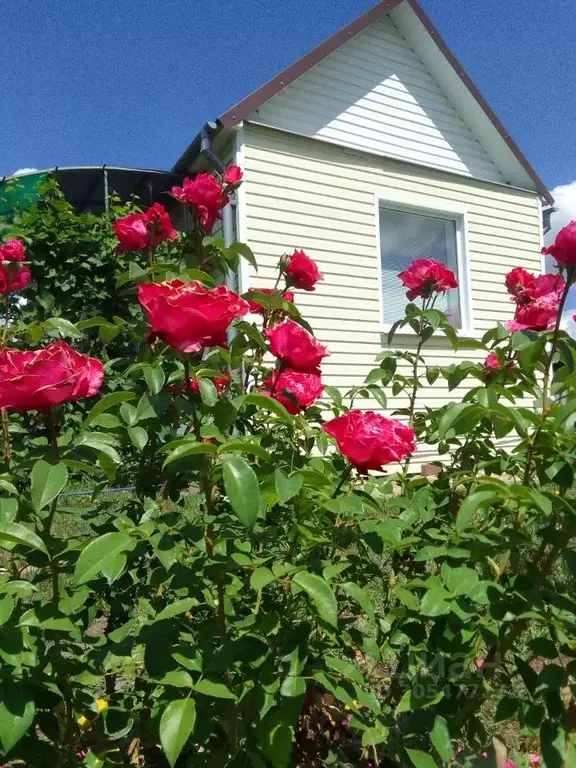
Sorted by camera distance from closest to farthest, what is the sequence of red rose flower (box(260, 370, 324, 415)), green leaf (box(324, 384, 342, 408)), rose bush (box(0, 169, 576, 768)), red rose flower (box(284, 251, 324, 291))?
rose bush (box(0, 169, 576, 768)) → red rose flower (box(260, 370, 324, 415)) → green leaf (box(324, 384, 342, 408)) → red rose flower (box(284, 251, 324, 291))

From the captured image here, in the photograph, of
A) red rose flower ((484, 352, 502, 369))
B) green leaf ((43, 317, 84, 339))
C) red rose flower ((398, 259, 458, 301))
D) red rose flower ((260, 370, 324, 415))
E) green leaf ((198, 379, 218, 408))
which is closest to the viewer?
green leaf ((198, 379, 218, 408))

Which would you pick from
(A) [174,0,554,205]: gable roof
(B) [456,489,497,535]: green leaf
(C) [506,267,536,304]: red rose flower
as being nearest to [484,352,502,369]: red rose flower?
(C) [506,267,536,304]: red rose flower

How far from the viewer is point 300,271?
5.65ft

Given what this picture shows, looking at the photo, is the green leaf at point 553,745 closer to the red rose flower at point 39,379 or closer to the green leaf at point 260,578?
the green leaf at point 260,578

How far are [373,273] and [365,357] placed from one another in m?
0.85

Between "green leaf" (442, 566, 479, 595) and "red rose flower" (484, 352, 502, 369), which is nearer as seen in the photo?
"green leaf" (442, 566, 479, 595)

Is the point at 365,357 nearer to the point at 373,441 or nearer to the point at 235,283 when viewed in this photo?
the point at 235,283

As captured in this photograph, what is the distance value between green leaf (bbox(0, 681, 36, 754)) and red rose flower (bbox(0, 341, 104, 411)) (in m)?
0.38

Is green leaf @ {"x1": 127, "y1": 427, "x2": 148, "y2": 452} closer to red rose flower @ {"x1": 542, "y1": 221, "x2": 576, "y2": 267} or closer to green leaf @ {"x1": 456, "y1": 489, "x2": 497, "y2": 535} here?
green leaf @ {"x1": 456, "y1": 489, "x2": 497, "y2": 535}

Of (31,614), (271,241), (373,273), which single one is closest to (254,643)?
(31,614)

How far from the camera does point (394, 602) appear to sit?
1.28m

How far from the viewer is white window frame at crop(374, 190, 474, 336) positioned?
6519 millimetres

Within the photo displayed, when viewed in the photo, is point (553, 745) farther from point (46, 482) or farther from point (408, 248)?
point (408, 248)

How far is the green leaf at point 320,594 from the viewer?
32.6 inches
